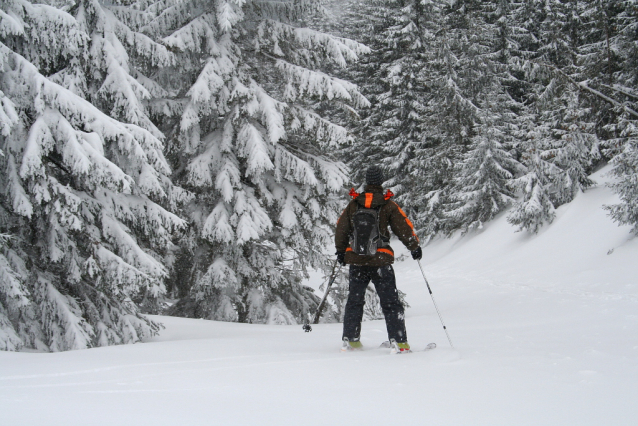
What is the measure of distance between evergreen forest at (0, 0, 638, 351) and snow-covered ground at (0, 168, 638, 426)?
1596mm

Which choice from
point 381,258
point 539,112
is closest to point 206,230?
point 381,258

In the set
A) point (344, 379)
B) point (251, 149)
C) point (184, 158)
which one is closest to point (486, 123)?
point (251, 149)

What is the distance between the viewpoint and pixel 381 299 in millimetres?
5445

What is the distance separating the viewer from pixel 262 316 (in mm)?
10078

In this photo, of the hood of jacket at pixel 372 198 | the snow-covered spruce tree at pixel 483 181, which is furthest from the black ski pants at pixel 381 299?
the snow-covered spruce tree at pixel 483 181

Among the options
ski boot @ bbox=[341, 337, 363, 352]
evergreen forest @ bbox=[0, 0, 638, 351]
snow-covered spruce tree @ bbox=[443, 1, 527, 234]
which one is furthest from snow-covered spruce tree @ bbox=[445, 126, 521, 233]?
ski boot @ bbox=[341, 337, 363, 352]

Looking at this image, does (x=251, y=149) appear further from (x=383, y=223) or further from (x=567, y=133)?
(x=567, y=133)

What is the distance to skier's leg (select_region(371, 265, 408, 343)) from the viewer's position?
5258 mm

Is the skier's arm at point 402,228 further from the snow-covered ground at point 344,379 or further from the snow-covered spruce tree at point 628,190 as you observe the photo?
the snow-covered spruce tree at point 628,190

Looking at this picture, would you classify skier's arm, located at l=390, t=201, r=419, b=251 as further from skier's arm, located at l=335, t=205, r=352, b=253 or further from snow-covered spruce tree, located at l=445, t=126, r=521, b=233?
snow-covered spruce tree, located at l=445, t=126, r=521, b=233

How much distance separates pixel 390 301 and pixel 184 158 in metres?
6.65

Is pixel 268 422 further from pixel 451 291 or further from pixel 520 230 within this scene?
pixel 520 230

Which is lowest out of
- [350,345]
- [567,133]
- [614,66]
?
[350,345]

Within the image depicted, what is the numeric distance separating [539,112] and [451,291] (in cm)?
1105
